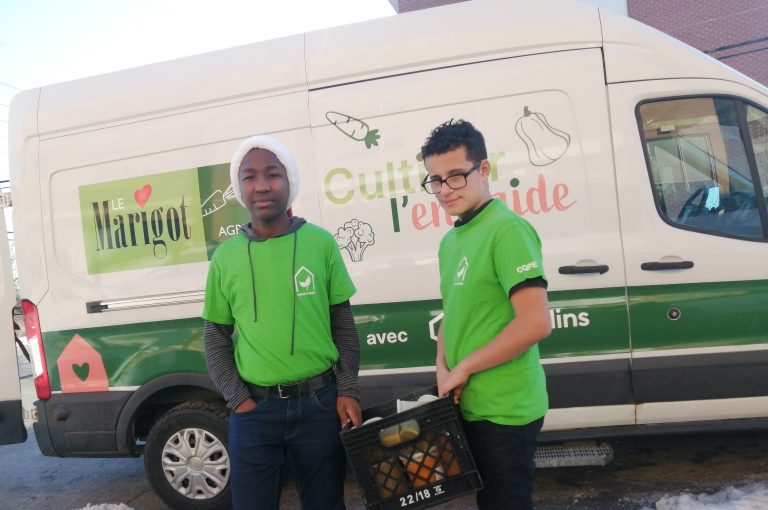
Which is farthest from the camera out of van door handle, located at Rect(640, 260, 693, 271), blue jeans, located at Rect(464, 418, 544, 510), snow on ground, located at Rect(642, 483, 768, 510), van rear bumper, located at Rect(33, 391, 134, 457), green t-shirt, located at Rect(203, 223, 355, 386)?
van rear bumper, located at Rect(33, 391, 134, 457)

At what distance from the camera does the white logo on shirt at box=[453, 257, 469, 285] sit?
183 cm

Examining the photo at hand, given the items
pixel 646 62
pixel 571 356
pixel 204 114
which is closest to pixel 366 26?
pixel 204 114

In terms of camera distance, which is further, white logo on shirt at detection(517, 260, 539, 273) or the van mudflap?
the van mudflap

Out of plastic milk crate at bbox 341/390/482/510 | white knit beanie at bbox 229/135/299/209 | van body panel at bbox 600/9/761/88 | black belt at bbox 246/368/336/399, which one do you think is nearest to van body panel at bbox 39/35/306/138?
white knit beanie at bbox 229/135/299/209

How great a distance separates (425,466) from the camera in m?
1.80

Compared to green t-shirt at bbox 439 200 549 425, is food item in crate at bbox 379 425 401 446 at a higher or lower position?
lower

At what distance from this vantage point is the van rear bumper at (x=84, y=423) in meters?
3.79

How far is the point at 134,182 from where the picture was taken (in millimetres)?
3756

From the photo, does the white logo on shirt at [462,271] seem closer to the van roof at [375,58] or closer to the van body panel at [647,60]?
the van roof at [375,58]

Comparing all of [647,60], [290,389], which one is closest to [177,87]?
[290,389]

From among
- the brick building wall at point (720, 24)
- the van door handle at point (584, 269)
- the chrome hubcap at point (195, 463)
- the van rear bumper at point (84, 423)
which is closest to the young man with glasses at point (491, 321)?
the van door handle at point (584, 269)

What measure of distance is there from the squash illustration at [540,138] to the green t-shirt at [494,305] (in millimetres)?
1646

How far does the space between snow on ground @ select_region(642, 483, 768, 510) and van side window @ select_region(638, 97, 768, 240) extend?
4.50 feet

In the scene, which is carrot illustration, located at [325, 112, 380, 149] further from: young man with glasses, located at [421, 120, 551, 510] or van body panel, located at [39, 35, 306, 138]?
young man with glasses, located at [421, 120, 551, 510]
